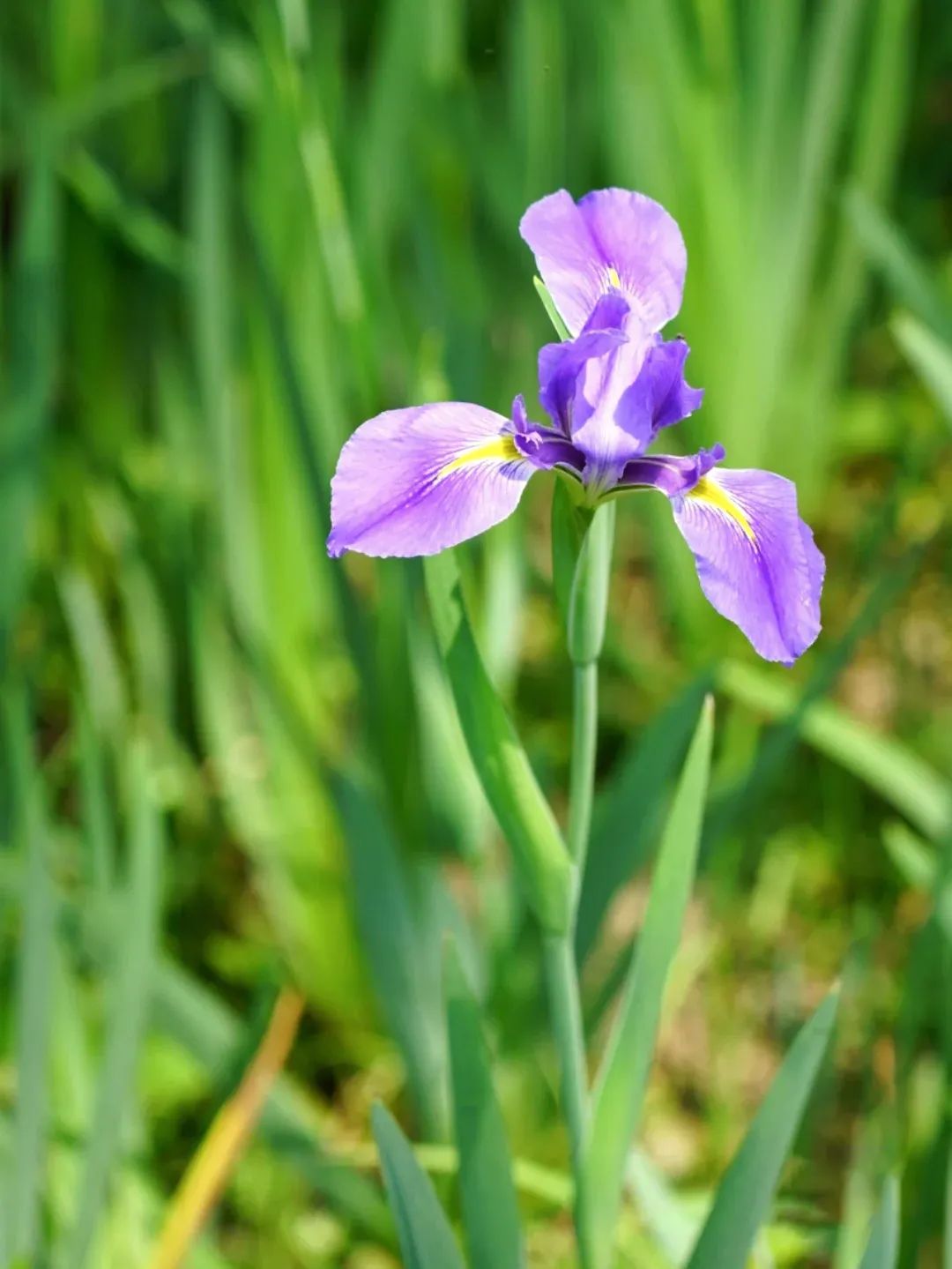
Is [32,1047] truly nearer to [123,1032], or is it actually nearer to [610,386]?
[123,1032]

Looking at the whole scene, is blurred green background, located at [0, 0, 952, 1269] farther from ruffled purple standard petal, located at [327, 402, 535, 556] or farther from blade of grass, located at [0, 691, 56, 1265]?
ruffled purple standard petal, located at [327, 402, 535, 556]

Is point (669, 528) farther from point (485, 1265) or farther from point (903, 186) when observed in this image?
point (485, 1265)

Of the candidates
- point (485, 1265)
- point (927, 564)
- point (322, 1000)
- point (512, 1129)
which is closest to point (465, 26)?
point (927, 564)

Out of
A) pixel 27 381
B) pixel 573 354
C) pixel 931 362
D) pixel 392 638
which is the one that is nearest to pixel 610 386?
pixel 573 354

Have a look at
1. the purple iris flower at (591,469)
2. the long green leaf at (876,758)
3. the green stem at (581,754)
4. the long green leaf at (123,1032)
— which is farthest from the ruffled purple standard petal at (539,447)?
the long green leaf at (876,758)

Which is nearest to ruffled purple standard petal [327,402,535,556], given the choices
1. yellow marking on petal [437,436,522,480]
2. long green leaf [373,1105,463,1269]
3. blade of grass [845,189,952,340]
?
yellow marking on petal [437,436,522,480]
